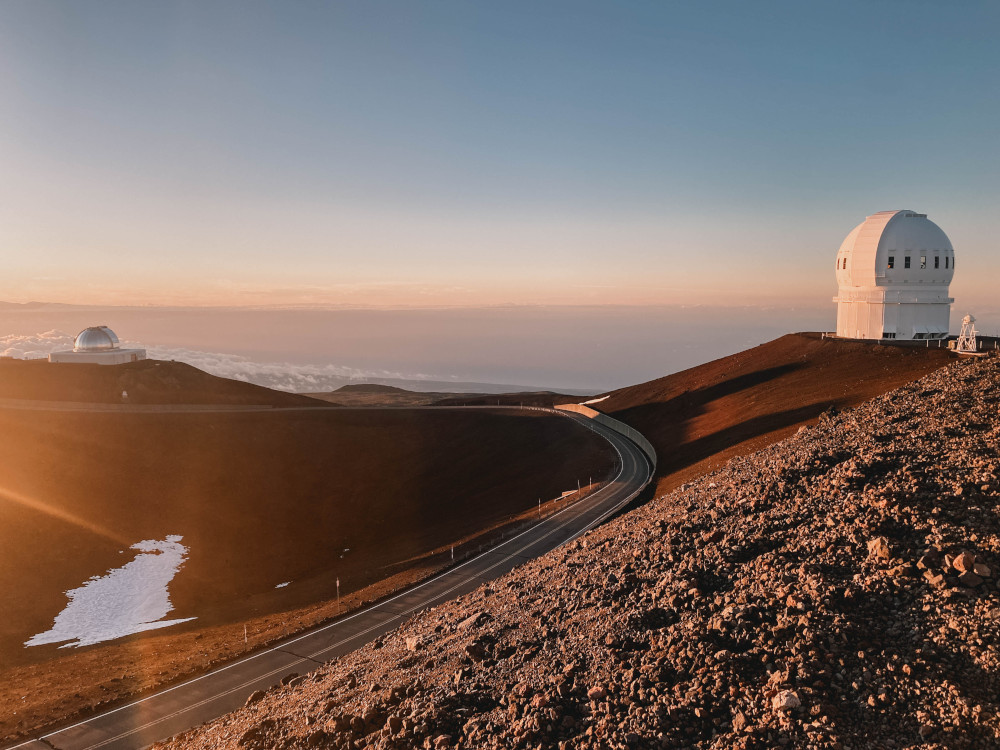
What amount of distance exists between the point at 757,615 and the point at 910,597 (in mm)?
2482

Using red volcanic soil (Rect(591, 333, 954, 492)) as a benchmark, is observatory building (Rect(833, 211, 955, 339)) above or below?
above

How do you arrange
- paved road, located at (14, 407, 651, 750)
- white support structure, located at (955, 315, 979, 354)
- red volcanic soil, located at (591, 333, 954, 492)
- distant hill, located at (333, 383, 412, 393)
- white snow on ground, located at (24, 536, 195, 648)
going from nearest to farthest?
1. paved road, located at (14, 407, 651, 750)
2. white snow on ground, located at (24, 536, 195, 648)
3. red volcanic soil, located at (591, 333, 954, 492)
4. white support structure, located at (955, 315, 979, 354)
5. distant hill, located at (333, 383, 412, 393)

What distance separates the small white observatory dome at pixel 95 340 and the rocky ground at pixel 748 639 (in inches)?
3223

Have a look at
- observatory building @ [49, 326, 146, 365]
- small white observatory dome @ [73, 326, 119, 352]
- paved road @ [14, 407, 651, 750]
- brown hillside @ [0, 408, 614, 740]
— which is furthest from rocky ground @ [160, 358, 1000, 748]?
small white observatory dome @ [73, 326, 119, 352]

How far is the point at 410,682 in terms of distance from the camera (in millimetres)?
12422

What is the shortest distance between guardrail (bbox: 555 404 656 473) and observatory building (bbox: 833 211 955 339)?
2324 centimetres

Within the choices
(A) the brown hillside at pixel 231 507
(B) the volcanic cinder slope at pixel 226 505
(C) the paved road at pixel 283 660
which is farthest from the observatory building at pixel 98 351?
(C) the paved road at pixel 283 660

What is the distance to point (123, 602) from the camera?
3450 centimetres

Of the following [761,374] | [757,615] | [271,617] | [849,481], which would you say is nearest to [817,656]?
[757,615]

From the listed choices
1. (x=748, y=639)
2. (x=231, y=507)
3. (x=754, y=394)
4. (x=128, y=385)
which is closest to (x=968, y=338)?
(x=754, y=394)

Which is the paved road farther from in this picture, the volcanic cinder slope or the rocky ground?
the rocky ground

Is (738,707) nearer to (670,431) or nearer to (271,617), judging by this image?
(271,617)

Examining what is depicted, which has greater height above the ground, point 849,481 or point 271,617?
point 849,481

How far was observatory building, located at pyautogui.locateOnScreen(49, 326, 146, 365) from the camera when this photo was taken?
77438 millimetres
